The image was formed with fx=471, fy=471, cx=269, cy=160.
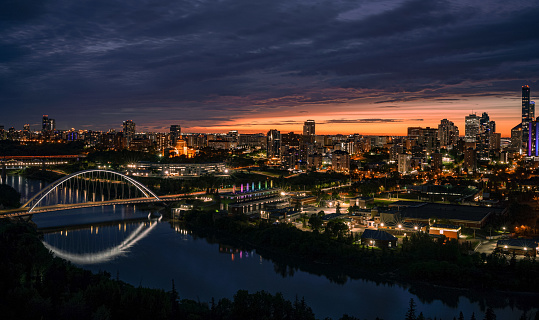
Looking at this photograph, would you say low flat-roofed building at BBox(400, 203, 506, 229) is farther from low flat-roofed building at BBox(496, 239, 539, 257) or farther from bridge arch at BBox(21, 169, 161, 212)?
bridge arch at BBox(21, 169, 161, 212)

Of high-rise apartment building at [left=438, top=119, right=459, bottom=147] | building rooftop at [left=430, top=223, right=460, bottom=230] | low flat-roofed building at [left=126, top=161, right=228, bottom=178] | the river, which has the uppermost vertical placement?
high-rise apartment building at [left=438, top=119, right=459, bottom=147]

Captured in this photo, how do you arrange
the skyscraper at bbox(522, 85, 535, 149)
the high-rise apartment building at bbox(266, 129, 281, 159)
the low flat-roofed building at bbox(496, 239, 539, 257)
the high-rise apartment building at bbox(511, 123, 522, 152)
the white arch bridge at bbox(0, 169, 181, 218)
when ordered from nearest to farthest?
the low flat-roofed building at bbox(496, 239, 539, 257), the white arch bridge at bbox(0, 169, 181, 218), the high-rise apartment building at bbox(266, 129, 281, 159), the high-rise apartment building at bbox(511, 123, 522, 152), the skyscraper at bbox(522, 85, 535, 149)

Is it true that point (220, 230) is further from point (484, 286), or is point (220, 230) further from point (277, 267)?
point (484, 286)

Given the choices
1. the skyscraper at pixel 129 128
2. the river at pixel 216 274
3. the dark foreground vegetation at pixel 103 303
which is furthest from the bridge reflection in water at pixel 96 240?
the skyscraper at pixel 129 128

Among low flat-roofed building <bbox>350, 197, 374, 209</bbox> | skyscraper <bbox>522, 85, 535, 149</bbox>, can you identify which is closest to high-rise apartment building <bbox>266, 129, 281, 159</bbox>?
low flat-roofed building <bbox>350, 197, 374, 209</bbox>

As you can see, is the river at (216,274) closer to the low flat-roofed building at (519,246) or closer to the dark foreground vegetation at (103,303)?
the dark foreground vegetation at (103,303)

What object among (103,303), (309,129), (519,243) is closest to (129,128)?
(309,129)
